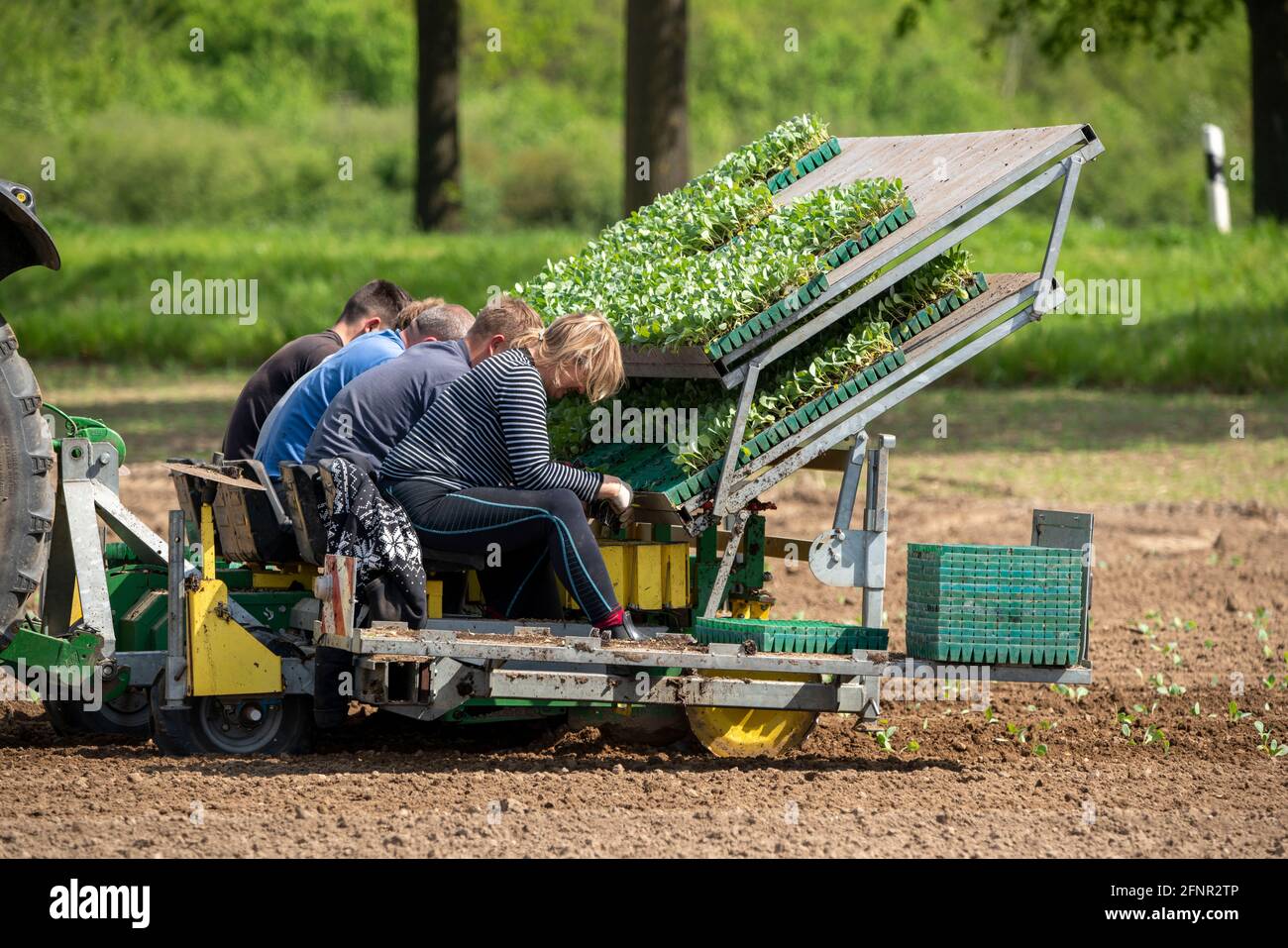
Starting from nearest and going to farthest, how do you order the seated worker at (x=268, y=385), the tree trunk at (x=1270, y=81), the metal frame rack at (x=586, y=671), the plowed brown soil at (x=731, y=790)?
the plowed brown soil at (x=731, y=790), the metal frame rack at (x=586, y=671), the seated worker at (x=268, y=385), the tree trunk at (x=1270, y=81)

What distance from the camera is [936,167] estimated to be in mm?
6801

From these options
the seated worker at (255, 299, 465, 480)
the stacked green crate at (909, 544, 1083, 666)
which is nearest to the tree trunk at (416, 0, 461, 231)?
the seated worker at (255, 299, 465, 480)

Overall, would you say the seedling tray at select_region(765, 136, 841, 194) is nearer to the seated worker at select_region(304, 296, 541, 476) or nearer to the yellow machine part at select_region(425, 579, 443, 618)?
the seated worker at select_region(304, 296, 541, 476)

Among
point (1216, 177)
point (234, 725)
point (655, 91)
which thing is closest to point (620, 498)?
point (234, 725)

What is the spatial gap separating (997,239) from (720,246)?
16.5 metres

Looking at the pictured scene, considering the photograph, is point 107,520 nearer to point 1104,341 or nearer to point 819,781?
point 819,781

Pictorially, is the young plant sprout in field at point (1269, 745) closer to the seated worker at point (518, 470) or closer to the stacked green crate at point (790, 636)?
the stacked green crate at point (790, 636)


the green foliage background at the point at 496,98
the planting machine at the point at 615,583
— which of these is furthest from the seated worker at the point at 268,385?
the green foliage background at the point at 496,98

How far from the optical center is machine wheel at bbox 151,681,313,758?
6.08 m

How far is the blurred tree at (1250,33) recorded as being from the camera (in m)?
19.9

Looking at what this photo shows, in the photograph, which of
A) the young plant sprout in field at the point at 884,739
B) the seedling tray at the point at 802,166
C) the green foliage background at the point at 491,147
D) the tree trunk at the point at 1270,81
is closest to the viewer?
the young plant sprout in field at the point at 884,739

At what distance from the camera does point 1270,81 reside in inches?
784

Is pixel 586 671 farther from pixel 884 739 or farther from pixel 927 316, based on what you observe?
pixel 927 316

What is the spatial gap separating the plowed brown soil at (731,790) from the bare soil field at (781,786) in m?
0.01
